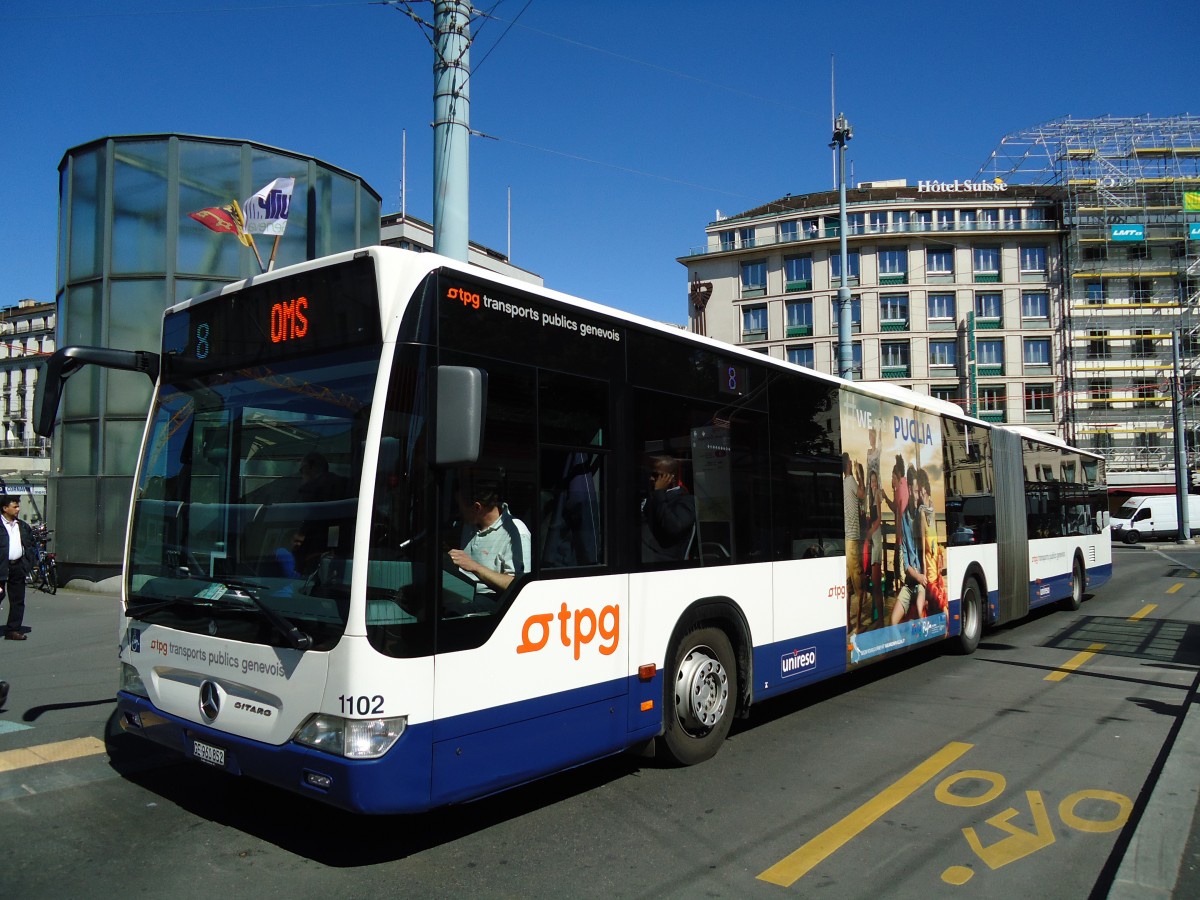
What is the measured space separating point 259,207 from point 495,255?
35.2 m

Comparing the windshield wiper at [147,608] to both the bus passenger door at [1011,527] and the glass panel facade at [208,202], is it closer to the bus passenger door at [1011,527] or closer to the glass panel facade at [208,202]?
the bus passenger door at [1011,527]

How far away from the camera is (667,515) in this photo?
6.02 meters

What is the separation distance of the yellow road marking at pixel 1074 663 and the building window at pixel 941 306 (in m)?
60.3

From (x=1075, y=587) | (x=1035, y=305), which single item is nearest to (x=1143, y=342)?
(x=1035, y=305)

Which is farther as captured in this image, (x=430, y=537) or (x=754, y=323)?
(x=754, y=323)

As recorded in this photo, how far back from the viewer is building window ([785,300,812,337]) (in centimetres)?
6956

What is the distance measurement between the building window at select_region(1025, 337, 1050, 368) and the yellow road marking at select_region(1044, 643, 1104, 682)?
61.9 meters

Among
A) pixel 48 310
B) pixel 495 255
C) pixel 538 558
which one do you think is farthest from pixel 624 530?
pixel 48 310

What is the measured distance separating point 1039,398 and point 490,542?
233ft

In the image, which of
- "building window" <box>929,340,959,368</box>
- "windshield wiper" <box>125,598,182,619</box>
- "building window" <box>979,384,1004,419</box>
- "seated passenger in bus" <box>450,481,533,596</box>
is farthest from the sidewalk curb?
"building window" <box>979,384,1004,419</box>

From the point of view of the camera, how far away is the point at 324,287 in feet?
15.5

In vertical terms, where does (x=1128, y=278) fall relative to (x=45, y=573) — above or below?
above

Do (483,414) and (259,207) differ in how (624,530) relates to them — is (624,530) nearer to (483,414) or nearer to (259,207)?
(483,414)

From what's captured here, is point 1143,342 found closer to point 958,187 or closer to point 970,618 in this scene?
point 958,187
